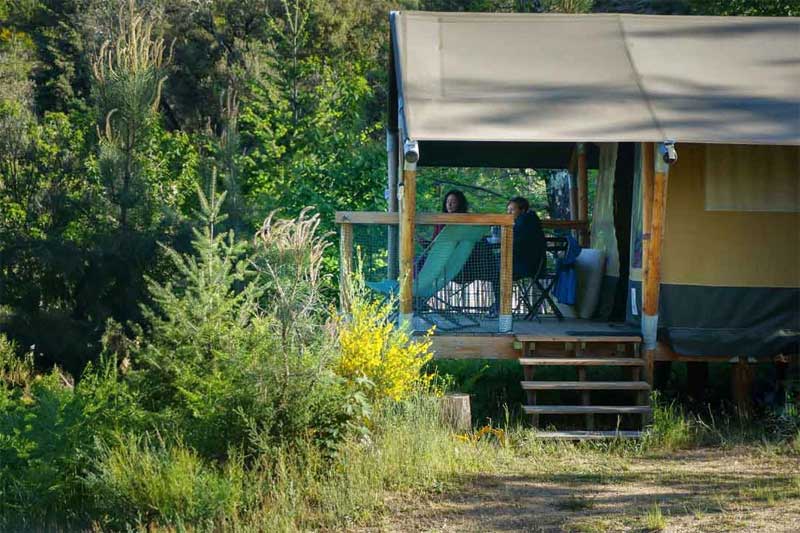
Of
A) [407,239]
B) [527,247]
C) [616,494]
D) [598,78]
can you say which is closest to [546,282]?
[527,247]

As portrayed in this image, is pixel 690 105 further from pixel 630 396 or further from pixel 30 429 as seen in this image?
pixel 30 429

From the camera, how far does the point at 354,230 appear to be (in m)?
9.18

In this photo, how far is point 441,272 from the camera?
895 cm

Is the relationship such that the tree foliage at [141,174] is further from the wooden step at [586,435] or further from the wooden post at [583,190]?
the wooden step at [586,435]

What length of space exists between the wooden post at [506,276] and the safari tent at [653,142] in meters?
0.01

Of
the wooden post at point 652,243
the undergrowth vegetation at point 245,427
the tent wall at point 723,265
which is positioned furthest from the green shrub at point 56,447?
the tent wall at point 723,265

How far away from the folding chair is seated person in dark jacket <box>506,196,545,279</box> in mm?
869

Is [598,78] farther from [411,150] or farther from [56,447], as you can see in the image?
[56,447]

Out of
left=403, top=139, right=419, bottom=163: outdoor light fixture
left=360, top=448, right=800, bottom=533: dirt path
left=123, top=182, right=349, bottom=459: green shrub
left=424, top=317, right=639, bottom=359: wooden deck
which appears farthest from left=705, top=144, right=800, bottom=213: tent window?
left=123, top=182, right=349, bottom=459: green shrub

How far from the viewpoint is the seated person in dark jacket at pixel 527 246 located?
974 cm

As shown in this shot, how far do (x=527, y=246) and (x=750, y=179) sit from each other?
2241 mm

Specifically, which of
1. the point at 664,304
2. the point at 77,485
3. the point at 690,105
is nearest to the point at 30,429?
the point at 77,485

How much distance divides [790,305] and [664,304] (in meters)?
1.21

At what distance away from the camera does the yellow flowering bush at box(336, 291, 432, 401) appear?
24.1 feet
